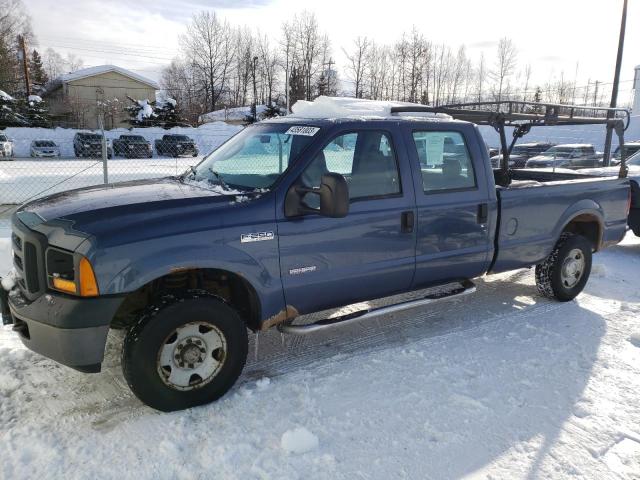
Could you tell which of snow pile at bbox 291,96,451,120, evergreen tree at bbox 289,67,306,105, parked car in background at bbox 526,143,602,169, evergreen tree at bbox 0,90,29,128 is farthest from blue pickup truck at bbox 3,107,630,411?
evergreen tree at bbox 289,67,306,105

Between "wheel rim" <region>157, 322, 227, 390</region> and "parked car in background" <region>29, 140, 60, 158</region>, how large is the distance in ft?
91.3

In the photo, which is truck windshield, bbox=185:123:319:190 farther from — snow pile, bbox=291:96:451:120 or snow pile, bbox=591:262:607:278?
snow pile, bbox=591:262:607:278

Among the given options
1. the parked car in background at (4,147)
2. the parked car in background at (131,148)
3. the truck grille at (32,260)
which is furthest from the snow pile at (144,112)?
the truck grille at (32,260)

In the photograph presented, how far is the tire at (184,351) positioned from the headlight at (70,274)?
395 millimetres

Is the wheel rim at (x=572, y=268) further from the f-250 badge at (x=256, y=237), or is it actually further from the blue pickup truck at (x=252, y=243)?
the f-250 badge at (x=256, y=237)

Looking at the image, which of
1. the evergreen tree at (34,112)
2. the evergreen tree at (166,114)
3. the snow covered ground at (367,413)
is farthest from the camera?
the evergreen tree at (166,114)

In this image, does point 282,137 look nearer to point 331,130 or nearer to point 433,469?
point 331,130

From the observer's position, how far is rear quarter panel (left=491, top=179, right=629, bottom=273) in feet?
15.9

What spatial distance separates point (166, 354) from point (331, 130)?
194 centimetres

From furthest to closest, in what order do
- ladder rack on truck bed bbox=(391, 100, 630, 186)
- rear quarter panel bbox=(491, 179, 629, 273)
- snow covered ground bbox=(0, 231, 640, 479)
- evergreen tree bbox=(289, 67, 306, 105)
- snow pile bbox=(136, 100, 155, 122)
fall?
1. evergreen tree bbox=(289, 67, 306, 105)
2. snow pile bbox=(136, 100, 155, 122)
3. ladder rack on truck bed bbox=(391, 100, 630, 186)
4. rear quarter panel bbox=(491, 179, 629, 273)
5. snow covered ground bbox=(0, 231, 640, 479)

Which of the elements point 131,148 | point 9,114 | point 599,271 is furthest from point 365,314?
point 9,114

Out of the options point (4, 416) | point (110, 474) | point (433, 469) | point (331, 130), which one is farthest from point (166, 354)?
point (331, 130)

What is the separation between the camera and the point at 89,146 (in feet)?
82.9

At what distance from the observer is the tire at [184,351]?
310 cm
